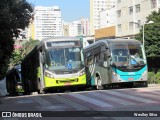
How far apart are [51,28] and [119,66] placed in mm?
96449

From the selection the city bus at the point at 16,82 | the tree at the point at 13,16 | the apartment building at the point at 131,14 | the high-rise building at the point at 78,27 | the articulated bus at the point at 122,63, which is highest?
the high-rise building at the point at 78,27

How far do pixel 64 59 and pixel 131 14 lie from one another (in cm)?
5041

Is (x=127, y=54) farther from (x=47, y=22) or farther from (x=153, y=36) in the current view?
(x=47, y=22)

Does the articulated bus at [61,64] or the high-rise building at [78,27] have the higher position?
the high-rise building at [78,27]

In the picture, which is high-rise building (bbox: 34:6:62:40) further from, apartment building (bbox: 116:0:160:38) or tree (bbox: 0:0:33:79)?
tree (bbox: 0:0:33:79)

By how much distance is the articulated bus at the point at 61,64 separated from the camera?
20422 mm

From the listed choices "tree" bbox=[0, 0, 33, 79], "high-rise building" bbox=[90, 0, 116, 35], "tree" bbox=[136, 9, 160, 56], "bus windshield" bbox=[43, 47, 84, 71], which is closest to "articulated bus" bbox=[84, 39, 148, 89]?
"bus windshield" bbox=[43, 47, 84, 71]

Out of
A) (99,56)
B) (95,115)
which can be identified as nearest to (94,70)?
(99,56)

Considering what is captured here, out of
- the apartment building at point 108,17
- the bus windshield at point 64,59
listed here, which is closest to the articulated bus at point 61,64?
the bus windshield at point 64,59

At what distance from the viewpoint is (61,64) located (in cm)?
2052

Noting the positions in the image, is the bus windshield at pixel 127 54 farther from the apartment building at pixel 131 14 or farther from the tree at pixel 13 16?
the apartment building at pixel 131 14

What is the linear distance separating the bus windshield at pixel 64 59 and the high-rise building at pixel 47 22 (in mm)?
90999

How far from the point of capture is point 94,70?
78.0 ft

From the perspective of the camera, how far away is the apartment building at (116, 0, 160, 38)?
63.0 m
